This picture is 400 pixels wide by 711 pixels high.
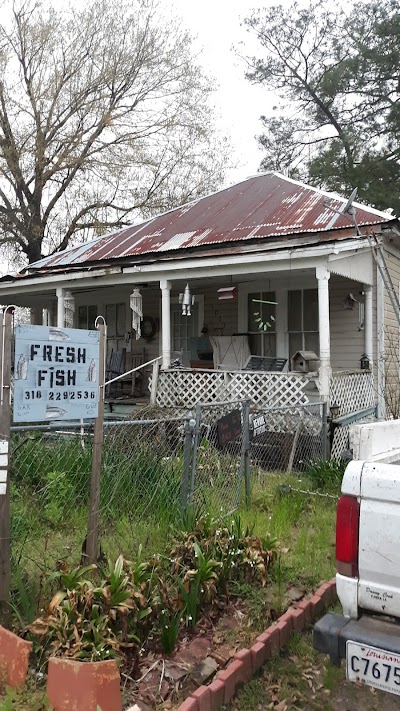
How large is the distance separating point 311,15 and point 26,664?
91.0 feet

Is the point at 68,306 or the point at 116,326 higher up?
the point at 68,306

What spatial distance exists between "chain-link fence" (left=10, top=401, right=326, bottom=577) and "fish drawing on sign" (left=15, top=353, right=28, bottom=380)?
0.78 meters

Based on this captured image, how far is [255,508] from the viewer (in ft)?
19.8

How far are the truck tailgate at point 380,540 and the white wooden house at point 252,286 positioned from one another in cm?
645

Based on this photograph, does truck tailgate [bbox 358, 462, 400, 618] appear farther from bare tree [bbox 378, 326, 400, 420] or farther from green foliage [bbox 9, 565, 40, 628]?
bare tree [bbox 378, 326, 400, 420]

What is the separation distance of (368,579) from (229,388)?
7.48 m

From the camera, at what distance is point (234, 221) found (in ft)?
42.1

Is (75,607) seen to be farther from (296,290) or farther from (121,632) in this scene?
(296,290)

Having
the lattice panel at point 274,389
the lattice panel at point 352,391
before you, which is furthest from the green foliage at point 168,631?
the lattice panel at point 352,391

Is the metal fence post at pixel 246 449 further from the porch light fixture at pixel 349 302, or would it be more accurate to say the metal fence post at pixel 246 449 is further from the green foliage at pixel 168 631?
the porch light fixture at pixel 349 302

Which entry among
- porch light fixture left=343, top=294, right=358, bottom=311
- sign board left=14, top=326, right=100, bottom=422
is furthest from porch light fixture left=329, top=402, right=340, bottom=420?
sign board left=14, top=326, right=100, bottom=422

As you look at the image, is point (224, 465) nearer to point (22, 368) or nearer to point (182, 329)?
point (22, 368)

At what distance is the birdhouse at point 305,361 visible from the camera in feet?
32.9

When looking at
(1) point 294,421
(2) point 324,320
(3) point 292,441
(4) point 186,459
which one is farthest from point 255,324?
(4) point 186,459
